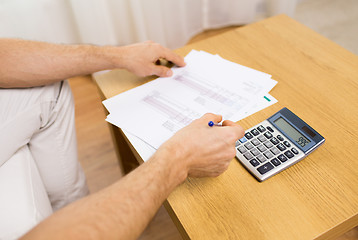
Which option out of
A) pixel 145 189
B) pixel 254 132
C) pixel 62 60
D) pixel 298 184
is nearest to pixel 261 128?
pixel 254 132

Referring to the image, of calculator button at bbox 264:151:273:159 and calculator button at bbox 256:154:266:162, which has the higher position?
calculator button at bbox 264:151:273:159

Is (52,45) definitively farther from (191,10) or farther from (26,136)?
(191,10)

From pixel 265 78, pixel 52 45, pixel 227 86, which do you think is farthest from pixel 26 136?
pixel 265 78

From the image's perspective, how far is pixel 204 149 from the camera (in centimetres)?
62

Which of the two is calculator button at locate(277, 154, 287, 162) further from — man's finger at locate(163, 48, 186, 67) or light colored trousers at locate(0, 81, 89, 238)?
light colored trousers at locate(0, 81, 89, 238)

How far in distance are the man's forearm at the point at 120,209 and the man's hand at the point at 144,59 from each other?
0.32 m

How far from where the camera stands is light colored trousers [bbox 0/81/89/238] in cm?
80

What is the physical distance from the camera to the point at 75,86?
1773 mm

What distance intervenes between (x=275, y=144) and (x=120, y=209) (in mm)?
344

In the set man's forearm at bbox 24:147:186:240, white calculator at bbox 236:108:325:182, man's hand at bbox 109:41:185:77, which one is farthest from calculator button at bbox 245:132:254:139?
man's hand at bbox 109:41:185:77

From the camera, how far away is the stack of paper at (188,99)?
2.44ft

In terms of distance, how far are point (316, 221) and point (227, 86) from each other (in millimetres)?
403

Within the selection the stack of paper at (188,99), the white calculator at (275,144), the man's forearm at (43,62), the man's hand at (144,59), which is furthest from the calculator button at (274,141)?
the man's forearm at (43,62)

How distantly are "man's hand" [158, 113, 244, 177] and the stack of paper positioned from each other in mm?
94
